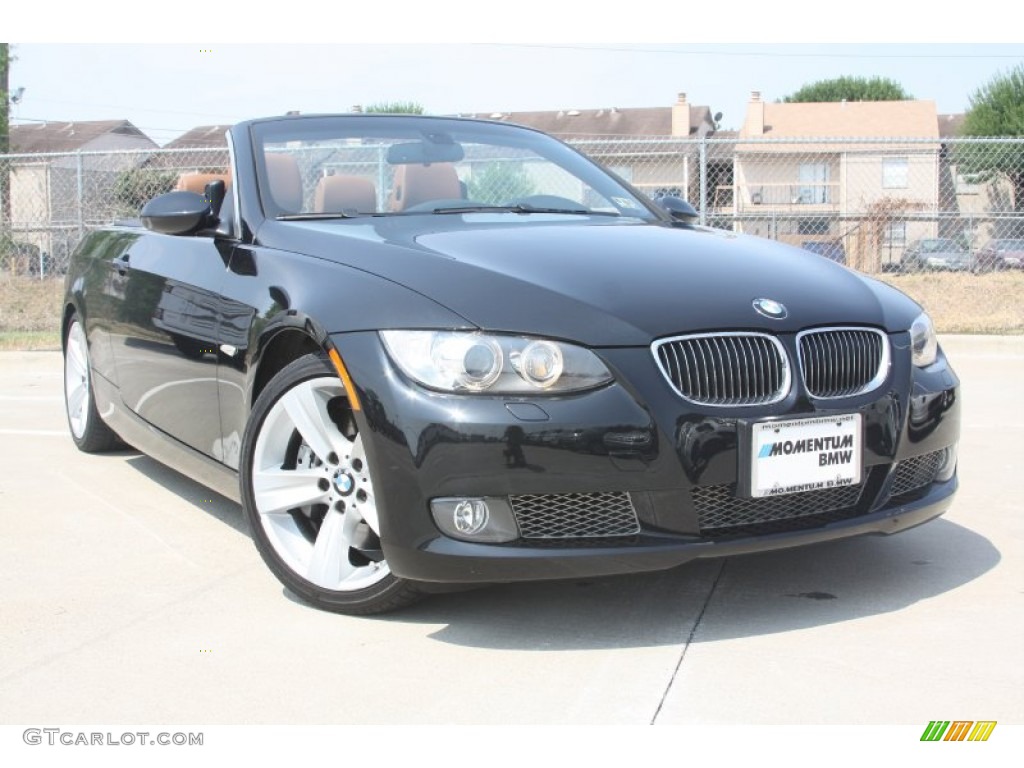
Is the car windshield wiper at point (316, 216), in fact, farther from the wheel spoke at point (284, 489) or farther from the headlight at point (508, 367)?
the headlight at point (508, 367)

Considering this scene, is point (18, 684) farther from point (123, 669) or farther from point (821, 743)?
point (821, 743)

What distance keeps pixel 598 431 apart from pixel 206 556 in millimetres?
1761

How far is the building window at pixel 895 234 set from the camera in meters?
15.4

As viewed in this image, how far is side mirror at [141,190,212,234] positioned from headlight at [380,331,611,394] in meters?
1.50

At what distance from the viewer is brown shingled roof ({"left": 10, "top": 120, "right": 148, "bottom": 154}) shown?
185 ft

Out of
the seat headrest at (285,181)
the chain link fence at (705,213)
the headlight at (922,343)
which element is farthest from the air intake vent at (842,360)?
the chain link fence at (705,213)


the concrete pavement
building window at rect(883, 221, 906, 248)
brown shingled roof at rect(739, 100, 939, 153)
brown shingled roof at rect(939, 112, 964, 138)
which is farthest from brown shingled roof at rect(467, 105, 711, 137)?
the concrete pavement

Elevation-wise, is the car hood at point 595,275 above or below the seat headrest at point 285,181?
below

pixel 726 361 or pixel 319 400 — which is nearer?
pixel 726 361

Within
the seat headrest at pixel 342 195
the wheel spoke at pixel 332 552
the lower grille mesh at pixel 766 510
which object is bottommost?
the wheel spoke at pixel 332 552

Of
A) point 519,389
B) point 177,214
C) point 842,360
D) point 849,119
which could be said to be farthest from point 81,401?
point 849,119

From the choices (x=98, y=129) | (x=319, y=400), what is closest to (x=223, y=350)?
(x=319, y=400)

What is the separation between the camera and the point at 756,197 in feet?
103

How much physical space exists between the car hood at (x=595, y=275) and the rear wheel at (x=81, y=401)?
235cm
